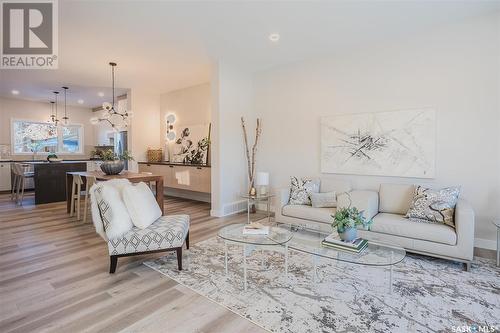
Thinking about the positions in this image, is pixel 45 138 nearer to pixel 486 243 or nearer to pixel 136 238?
pixel 136 238

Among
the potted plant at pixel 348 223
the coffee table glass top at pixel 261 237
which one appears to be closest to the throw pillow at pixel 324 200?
the coffee table glass top at pixel 261 237

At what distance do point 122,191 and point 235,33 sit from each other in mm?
2626

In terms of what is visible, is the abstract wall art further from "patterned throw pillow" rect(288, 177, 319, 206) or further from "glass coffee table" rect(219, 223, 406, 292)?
"glass coffee table" rect(219, 223, 406, 292)

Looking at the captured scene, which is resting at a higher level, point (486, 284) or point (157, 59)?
point (157, 59)

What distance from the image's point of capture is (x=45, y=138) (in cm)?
859

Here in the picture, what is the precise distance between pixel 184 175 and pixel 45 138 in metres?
5.91

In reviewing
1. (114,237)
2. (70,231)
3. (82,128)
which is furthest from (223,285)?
(82,128)

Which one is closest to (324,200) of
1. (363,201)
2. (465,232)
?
(363,201)

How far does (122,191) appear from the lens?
2910 mm

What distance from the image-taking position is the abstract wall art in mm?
3598

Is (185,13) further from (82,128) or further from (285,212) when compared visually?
(82,128)

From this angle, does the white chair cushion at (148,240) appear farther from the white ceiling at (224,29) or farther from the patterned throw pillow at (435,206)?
the patterned throw pillow at (435,206)

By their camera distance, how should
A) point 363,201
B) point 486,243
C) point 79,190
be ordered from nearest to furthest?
1. point 486,243
2. point 363,201
3. point 79,190

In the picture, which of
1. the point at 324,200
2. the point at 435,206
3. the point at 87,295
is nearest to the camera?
the point at 87,295
